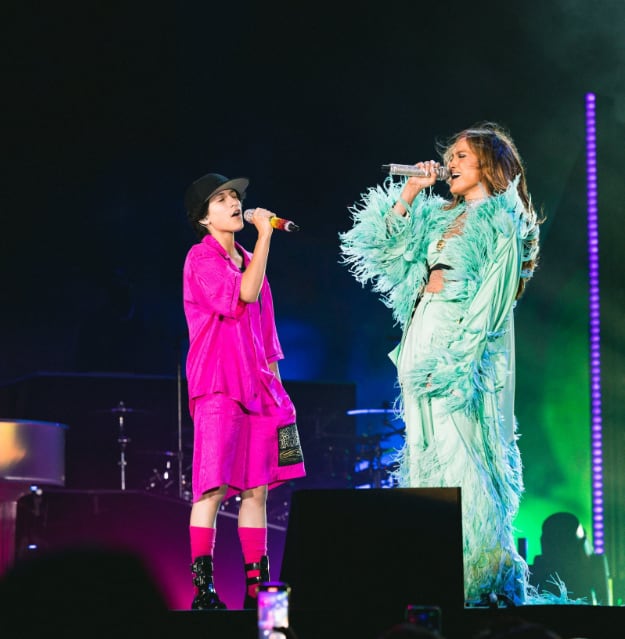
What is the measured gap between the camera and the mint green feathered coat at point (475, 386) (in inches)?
128

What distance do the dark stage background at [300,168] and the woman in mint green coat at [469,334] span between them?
94.8 inches

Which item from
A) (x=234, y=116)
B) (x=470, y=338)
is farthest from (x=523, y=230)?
(x=234, y=116)

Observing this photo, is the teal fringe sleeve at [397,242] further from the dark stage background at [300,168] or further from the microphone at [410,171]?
the dark stage background at [300,168]

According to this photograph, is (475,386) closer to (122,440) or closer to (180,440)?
(180,440)

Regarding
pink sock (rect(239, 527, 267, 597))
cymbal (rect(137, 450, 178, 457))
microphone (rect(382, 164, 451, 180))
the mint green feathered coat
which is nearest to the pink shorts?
pink sock (rect(239, 527, 267, 597))

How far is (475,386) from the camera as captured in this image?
10.9 feet

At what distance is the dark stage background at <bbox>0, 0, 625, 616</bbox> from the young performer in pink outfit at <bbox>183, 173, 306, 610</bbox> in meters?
2.78

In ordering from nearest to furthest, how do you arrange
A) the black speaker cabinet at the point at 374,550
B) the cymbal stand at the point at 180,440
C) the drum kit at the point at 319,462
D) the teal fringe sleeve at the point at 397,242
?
1. the black speaker cabinet at the point at 374,550
2. the teal fringe sleeve at the point at 397,242
3. the cymbal stand at the point at 180,440
4. the drum kit at the point at 319,462

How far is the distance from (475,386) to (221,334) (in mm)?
827

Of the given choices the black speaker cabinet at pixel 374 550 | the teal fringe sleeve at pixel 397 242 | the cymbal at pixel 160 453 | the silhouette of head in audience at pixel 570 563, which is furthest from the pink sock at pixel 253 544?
the cymbal at pixel 160 453

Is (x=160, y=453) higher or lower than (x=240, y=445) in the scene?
higher

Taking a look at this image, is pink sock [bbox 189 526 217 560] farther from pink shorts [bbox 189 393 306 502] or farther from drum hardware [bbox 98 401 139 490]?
drum hardware [bbox 98 401 139 490]

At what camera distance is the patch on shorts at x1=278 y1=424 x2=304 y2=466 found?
3.42 meters

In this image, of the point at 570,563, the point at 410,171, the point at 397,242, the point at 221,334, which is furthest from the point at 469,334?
the point at 570,563
